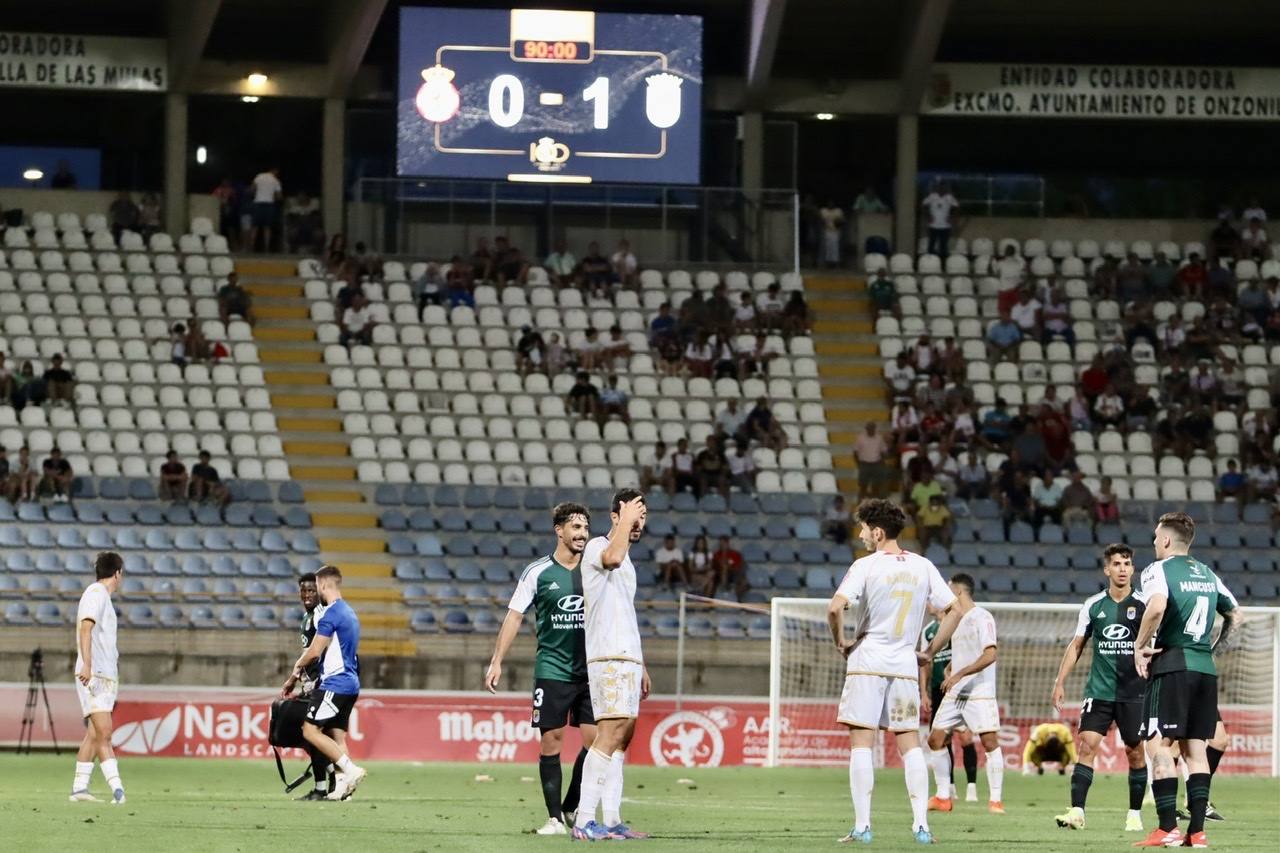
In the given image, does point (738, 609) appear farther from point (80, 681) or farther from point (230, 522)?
point (80, 681)

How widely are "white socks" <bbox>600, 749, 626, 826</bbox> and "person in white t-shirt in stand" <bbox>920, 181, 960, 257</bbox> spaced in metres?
25.4

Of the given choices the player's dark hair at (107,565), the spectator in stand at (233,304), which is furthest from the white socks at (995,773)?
the spectator in stand at (233,304)

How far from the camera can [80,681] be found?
52.1 ft

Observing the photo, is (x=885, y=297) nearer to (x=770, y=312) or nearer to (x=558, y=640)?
(x=770, y=312)

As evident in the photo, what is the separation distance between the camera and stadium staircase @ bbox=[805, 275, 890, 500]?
3316cm

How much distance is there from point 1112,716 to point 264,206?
23131 mm

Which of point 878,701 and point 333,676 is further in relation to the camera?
point 333,676

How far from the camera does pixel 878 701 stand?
12305 millimetres

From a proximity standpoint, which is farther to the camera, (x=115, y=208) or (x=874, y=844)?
(x=115, y=208)

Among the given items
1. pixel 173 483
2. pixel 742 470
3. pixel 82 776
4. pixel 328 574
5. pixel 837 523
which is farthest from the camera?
pixel 742 470

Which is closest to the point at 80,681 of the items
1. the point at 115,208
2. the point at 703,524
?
the point at 703,524

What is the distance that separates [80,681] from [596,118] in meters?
17.9

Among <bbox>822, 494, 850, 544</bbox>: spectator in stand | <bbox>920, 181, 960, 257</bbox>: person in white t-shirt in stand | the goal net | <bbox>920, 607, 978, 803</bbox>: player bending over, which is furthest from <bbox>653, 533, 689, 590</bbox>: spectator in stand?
<bbox>920, 181, 960, 257</bbox>: person in white t-shirt in stand

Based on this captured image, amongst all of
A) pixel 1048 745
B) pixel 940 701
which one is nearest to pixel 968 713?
pixel 940 701
